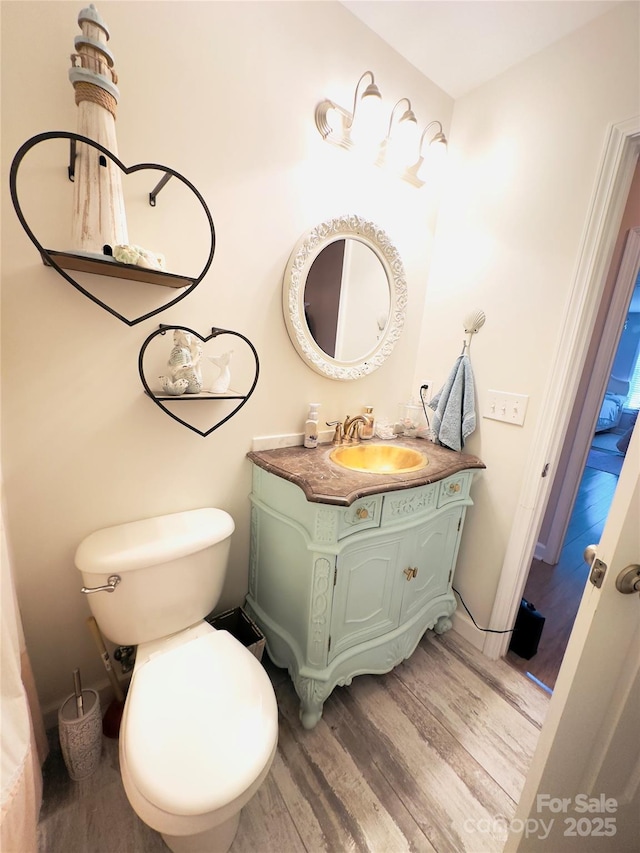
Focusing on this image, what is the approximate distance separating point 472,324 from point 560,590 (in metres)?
1.71

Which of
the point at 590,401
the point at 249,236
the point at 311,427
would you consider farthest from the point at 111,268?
the point at 590,401

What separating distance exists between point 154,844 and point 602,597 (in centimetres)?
129

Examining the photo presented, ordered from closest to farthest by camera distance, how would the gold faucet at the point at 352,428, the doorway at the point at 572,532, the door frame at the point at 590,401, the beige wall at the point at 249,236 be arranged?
the beige wall at the point at 249,236
the gold faucet at the point at 352,428
the doorway at the point at 572,532
the door frame at the point at 590,401

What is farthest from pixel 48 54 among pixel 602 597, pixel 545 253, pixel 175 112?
pixel 602 597

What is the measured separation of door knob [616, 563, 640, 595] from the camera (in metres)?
0.66

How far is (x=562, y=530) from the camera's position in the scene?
222 cm

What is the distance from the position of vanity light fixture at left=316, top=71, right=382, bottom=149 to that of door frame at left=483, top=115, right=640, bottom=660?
0.80 metres

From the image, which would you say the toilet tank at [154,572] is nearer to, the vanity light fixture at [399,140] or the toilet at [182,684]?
the toilet at [182,684]

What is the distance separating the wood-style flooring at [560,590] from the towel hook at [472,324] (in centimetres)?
147

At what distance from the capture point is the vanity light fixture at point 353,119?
120 centimetres

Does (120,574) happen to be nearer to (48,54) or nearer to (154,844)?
(154,844)

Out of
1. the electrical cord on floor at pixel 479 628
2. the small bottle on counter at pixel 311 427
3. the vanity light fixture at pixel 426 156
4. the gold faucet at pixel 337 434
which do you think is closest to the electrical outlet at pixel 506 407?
the gold faucet at pixel 337 434

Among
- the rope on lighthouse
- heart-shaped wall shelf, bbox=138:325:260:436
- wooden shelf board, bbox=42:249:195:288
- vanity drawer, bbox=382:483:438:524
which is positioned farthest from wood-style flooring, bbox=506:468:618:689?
the rope on lighthouse

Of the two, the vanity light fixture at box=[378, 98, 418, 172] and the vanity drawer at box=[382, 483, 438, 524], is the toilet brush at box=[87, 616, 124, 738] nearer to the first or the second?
the vanity drawer at box=[382, 483, 438, 524]
